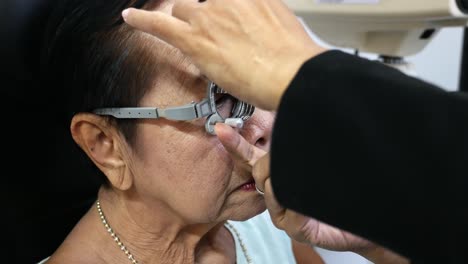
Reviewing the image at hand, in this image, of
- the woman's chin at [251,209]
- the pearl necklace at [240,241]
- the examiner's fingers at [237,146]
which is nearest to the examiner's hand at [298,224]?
the examiner's fingers at [237,146]

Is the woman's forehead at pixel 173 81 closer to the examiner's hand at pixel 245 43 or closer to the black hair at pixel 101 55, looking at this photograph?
the black hair at pixel 101 55

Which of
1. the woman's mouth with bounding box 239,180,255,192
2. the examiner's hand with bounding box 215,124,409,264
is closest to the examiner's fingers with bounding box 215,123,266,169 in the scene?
the examiner's hand with bounding box 215,124,409,264

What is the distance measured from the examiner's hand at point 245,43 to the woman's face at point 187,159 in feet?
0.68

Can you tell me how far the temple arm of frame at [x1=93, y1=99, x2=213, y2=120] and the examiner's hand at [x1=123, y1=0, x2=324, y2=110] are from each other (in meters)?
0.21

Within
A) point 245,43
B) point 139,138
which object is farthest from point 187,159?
point 245,43

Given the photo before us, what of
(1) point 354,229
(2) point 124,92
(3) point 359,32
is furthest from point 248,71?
(3) point 359,32

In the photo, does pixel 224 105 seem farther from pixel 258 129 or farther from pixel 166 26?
pixel 166 26

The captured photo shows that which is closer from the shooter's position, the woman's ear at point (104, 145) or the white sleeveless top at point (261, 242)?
the woman's ear at point (104, 145)

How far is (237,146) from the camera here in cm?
83

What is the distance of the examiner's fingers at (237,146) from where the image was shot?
2.69 ft

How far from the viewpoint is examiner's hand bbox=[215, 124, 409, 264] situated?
0.82m

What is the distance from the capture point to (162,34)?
2.30 feet

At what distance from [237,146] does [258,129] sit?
0.50 ft

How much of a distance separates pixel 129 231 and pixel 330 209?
0.56 m
